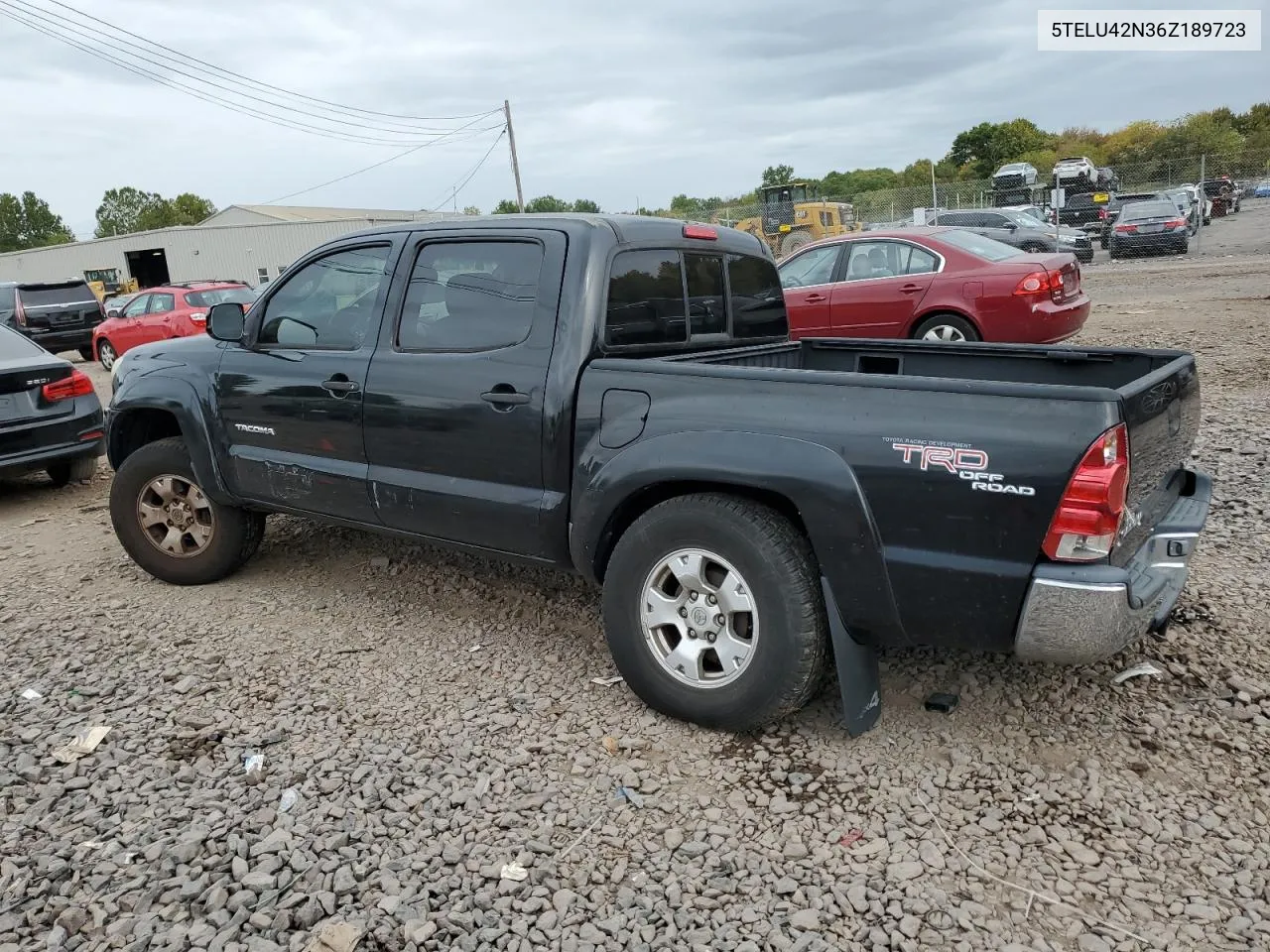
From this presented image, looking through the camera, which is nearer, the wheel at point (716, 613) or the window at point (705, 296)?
the wheel at point (716, 613)

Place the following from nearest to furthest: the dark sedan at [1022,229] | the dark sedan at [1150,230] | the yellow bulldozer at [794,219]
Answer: the dark sedan at [1022,229] < the dark sedan at [1150,230] < the yellow bulldozer at [794,219]

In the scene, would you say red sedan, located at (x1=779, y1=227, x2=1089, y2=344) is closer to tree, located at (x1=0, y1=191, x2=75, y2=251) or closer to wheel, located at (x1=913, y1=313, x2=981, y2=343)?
wheel, located at (x1=913, y1=313, x2=981, y2=343)

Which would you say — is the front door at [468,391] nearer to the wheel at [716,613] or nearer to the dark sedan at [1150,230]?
the wheel at [716,613]

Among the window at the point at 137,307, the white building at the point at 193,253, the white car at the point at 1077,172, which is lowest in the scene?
the window at the point at 137,307

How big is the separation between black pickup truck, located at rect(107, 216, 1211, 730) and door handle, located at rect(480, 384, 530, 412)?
0.01m

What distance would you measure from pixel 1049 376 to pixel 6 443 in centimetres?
684

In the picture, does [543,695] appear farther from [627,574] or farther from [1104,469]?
[1104,469]

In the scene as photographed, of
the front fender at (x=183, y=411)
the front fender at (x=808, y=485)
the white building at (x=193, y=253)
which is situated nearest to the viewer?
the front fender at (x=808, y=485)

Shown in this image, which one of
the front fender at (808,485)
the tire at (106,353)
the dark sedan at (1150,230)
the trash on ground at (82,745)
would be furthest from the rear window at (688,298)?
the dark sedan at (1150,230)

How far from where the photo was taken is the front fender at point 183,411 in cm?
472

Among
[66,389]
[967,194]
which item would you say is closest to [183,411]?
[66,389]

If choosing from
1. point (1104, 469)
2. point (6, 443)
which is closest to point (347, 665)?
point (1104, 469)

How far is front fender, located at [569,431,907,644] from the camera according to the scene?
2.93m

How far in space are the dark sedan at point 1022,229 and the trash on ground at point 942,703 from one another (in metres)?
19.7
